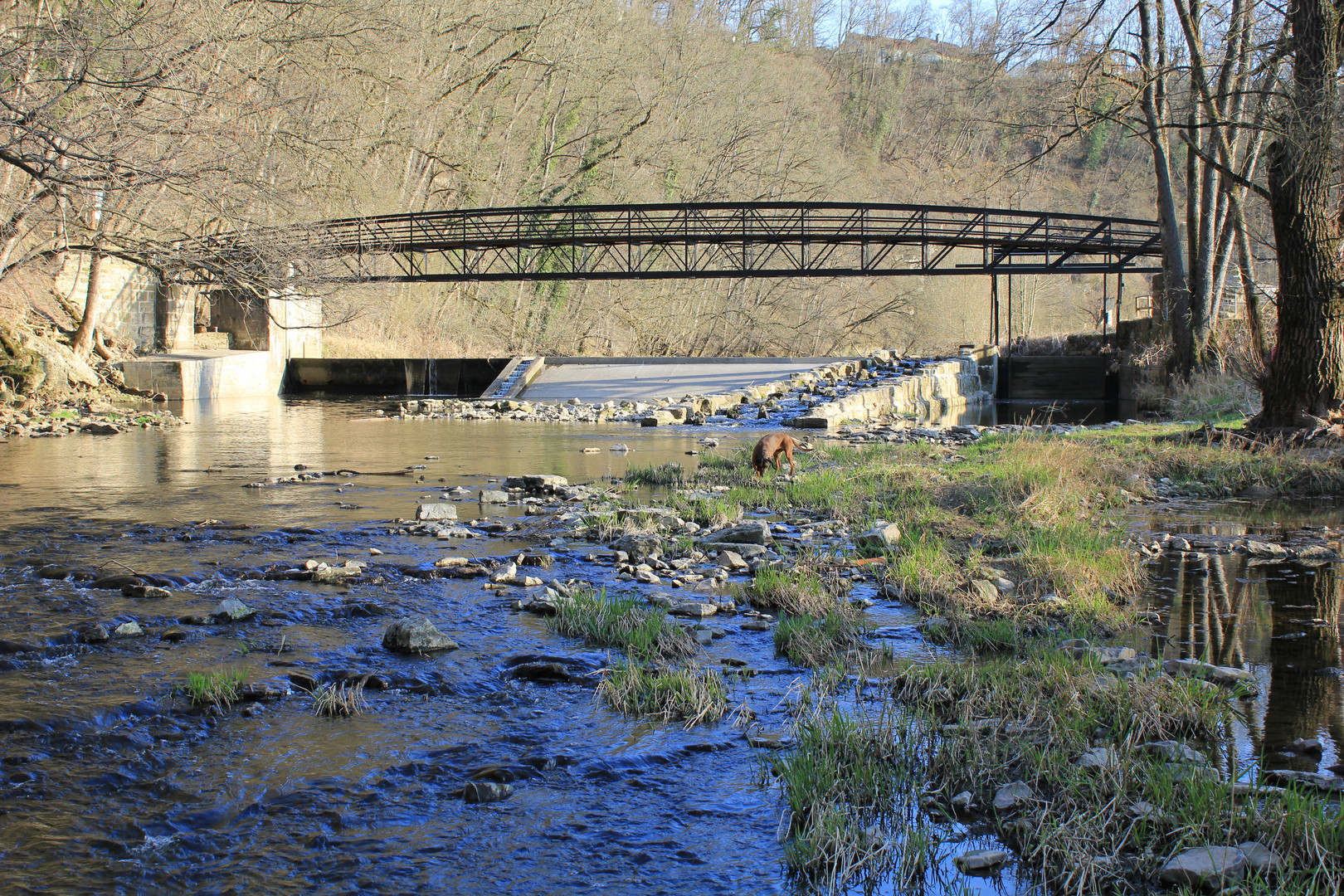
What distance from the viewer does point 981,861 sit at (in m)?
2.93

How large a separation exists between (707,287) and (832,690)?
139 ft

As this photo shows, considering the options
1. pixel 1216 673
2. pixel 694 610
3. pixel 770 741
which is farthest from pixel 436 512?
pixel 1216 673

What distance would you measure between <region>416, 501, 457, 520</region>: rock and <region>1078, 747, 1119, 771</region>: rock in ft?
20.5

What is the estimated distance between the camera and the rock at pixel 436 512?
28.2 feet

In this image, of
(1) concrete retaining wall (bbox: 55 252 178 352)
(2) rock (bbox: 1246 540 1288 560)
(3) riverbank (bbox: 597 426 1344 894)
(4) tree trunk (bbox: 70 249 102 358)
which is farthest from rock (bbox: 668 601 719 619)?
(1) concrete retaining wall (bbox: 55 252 178 352)

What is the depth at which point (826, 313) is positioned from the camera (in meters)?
47.8

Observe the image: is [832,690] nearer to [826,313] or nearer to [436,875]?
[436,875]

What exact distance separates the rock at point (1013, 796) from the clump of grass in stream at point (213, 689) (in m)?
3.11

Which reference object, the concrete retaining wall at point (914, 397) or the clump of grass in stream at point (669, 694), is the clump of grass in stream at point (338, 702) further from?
the concrete retaining wall at point (914, 397)

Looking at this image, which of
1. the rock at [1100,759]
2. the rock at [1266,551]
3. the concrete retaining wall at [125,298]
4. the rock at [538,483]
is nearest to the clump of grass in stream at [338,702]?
the rock at [1100,759]

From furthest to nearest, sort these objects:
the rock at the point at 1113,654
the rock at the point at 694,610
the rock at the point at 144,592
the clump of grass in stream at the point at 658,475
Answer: the clump of grass in stream at the point at 658,475 < the rock at the point at 144,592 < the rock at the point at 694,610 < the rock at the point at 1113,654

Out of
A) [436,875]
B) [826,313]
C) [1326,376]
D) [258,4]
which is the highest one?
[258,4]

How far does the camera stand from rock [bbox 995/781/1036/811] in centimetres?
323

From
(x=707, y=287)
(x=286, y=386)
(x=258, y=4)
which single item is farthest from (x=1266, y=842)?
(x=707, y=287)
